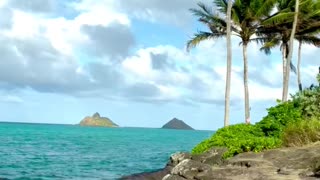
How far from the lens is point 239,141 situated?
18.3 metres

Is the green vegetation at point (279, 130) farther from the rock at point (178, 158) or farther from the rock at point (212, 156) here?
the rock at point (178, 158)

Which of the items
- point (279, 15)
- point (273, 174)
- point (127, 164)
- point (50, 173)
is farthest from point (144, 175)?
point (279, 15)

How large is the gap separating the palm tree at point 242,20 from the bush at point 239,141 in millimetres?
10910

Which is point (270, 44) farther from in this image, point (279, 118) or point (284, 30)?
point (279, 118)

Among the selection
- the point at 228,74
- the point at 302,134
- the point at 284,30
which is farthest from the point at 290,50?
the point at 302,134

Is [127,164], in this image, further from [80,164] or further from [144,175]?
[144,175]

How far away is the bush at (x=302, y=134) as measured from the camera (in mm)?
16656

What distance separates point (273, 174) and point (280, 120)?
28.0 feet

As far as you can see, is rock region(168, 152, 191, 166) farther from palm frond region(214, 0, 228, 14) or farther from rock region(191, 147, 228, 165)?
palm frond region(214, 0, 228, 14)

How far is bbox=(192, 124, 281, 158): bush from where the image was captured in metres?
17.6

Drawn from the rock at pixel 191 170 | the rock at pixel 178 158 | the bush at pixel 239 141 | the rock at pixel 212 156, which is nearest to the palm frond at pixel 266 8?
the bush at pixel 239 141

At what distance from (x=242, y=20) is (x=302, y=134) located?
17271mm

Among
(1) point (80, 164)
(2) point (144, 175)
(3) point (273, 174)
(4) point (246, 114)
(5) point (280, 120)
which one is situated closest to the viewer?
(3) point (273, 174)

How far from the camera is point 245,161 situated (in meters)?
14.5
